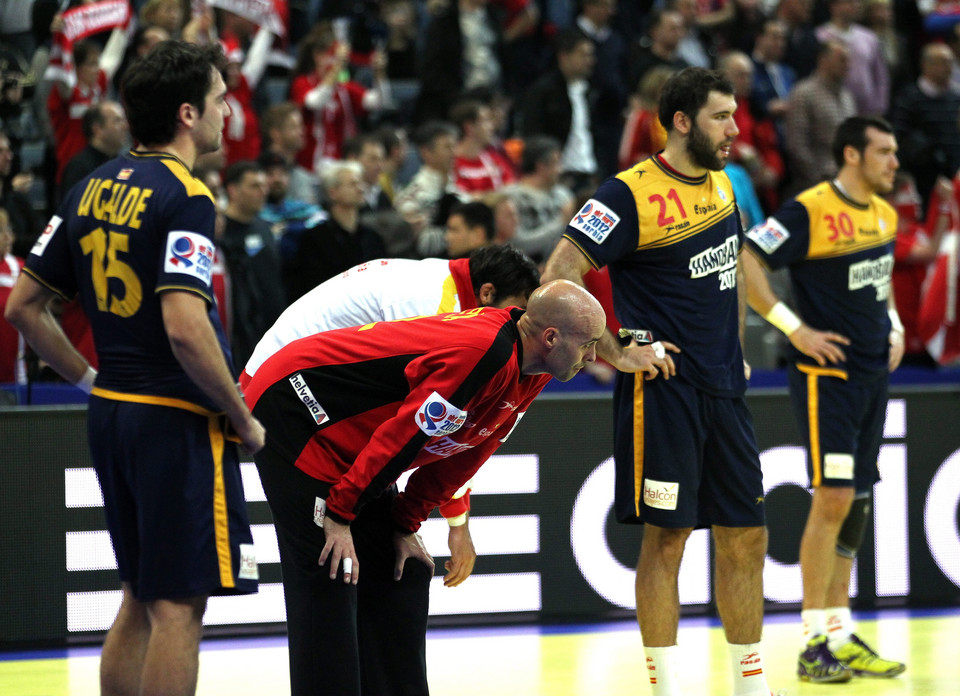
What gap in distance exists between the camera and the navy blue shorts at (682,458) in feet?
15.8

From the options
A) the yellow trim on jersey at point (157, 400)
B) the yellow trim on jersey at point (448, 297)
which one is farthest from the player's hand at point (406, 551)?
the yellow trim on jersey at point (448, 297)

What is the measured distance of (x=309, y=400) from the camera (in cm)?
370

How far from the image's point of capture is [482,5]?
1188cm

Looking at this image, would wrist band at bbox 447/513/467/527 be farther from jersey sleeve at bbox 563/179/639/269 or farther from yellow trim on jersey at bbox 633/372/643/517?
jersey sleeve at bbox 563/179/639/269

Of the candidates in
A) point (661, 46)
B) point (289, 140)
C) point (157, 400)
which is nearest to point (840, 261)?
point (157, 400)

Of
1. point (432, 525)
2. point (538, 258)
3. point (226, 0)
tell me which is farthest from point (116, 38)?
point (432, 525)

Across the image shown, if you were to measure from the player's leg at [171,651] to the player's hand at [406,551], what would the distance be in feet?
2.00

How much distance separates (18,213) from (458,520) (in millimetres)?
5209

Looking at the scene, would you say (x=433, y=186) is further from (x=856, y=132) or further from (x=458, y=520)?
(x=458, y=520)

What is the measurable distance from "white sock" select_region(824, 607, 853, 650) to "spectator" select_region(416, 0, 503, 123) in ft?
21.0

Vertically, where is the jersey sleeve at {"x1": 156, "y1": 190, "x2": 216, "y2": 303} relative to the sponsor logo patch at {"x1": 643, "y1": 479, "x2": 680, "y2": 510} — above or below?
above

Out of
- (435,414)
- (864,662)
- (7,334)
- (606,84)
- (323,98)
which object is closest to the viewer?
(435,414)

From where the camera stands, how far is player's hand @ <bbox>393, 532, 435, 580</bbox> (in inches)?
152

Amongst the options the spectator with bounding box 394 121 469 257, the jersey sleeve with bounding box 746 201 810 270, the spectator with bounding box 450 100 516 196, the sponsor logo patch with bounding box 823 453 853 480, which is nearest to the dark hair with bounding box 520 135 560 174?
the spectator with bounding box 394 121 469 257
